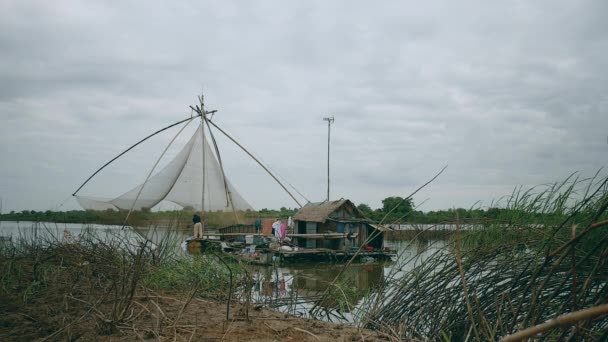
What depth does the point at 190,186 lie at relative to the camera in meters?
14.1

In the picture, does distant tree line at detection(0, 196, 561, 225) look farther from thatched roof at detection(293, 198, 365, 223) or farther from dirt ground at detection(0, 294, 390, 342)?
thatched roof at detection(293, 198, 365, 223)

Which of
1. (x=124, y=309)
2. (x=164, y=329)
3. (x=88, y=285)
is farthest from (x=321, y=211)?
(x=164, y=329)

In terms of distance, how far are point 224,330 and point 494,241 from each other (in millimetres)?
2211

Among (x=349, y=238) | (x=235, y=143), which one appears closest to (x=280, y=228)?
(x=349, y=238)

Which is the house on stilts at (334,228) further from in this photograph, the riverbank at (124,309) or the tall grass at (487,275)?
the tall grass at (487,275)

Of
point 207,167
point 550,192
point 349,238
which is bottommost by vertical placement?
point 349,238

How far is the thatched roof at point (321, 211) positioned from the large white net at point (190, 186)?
3.57 m

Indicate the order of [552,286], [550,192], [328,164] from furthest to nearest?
[328,164]
[550,192]
[552,286]

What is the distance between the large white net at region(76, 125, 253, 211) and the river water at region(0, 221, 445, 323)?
145 centimetres

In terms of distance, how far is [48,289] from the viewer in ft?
12.5

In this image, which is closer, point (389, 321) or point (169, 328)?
point (169, 328)

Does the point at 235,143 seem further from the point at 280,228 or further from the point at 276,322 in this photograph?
the point at 276,322

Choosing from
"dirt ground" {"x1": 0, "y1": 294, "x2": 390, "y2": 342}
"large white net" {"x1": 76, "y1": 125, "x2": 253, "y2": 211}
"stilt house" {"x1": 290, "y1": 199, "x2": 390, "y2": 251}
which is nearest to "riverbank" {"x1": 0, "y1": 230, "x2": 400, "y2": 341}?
"dirt ground" {"x1": 0, "y1": 294, "x2": 390, "y2": 342}

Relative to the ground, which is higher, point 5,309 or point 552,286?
point 552,286
